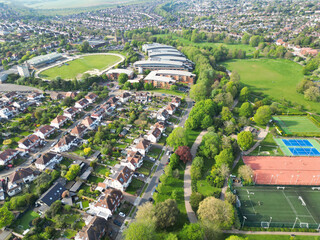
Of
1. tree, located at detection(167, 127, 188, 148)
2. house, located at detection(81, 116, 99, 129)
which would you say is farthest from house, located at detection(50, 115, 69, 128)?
tree, located at detection(167, 127, 188, 148)

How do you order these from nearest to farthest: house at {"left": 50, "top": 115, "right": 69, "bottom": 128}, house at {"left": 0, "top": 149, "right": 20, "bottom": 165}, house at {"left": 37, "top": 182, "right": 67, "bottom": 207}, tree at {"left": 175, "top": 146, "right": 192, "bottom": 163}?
Result: house at {"left": 37, "top": 182, "right": 67, "bottom": 207}, tree at {"left": 175, "top": 146, "right": 192, "bottom": 163}, house at {"left": 0, "top": 149, "right": 20, "bottom": 165}, house at {"left": 50, "top": 115, "right": 69, "bottom": 128}

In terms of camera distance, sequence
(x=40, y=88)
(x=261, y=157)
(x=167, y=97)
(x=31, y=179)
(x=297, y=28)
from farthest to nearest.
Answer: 1. (x=297, y=28)
2. (x=40, y=88)
3. (x=167, y=97)
4. (x=261, y=157)
5. (x=31, y=179)

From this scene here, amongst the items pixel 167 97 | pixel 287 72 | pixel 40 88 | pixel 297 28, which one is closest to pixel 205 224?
pixel 167 97

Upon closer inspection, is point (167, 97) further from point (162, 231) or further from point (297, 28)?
point (297, 28)

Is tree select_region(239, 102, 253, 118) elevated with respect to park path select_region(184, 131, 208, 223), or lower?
elevated

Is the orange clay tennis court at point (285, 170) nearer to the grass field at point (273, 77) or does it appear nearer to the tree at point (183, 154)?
the tree at point (183, 154)

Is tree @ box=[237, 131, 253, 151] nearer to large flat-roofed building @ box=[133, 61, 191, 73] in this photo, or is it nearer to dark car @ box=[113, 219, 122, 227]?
dark car @ box=[113, 219, 122, 227]

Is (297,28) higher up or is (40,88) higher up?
(297,28)
